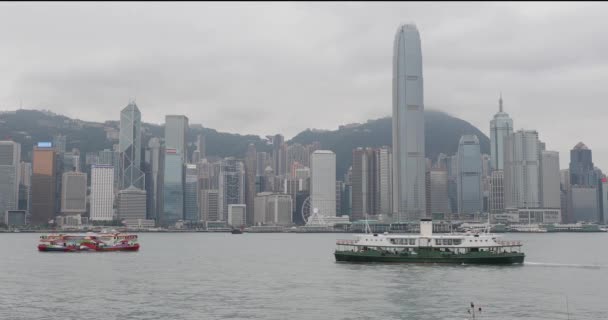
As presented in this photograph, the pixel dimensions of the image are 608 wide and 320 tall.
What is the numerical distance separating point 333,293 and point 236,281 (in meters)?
17.9

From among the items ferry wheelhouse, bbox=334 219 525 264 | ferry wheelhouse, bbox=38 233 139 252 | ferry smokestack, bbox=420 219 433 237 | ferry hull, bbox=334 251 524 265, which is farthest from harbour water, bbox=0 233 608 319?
ferry wheelhouse, bbox=38 233 139 252

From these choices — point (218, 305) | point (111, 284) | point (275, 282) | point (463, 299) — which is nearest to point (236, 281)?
point (275, 282)

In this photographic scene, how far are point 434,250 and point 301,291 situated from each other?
38592 millimetres

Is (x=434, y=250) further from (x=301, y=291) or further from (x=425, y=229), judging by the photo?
(x=301, y=291)

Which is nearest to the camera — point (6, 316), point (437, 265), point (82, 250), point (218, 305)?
point (6, 316)

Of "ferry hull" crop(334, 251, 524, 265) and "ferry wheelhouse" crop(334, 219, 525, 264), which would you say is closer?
"ferry hull" crop(334, 251, 524, 265)

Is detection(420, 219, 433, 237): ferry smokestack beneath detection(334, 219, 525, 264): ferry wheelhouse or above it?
above

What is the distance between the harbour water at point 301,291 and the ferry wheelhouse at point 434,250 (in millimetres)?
2717

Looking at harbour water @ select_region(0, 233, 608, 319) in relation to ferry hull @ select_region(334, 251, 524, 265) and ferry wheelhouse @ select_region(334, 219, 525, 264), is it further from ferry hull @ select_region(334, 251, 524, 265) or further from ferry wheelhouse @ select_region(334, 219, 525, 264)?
ferry wheelhouse @ select_region(334, 219, 525, 264)

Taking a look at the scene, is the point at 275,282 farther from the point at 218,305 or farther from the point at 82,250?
the point at 82,250

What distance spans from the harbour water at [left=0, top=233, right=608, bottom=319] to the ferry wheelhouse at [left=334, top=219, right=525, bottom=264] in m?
2.72

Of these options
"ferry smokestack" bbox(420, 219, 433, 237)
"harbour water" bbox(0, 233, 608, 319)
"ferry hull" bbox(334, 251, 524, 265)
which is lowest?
"harbour water" bbox(0, 233, 608, 319)

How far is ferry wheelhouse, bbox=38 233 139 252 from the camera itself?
527 ft

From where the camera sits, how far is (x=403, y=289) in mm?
80625
